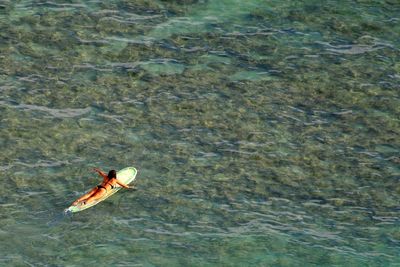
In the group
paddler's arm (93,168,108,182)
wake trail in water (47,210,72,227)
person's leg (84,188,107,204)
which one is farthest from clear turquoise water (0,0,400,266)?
paddler's arm (93,168,108,182)

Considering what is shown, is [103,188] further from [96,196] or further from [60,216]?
[60,216]

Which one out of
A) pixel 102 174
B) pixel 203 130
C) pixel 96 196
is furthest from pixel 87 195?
pixel 203 130

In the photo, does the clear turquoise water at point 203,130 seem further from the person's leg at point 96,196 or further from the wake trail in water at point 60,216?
the person's leg at point 96,196

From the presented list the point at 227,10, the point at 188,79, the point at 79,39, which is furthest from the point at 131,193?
the point at 227,10

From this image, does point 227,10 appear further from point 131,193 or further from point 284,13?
point 131,193

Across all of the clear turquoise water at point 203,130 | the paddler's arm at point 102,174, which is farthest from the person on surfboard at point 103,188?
the clear turquoise water at point 203,130

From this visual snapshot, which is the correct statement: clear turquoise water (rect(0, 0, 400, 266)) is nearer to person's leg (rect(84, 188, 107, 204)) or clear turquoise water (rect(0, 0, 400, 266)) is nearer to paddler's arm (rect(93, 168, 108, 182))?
person's leg (rect(84, 188, 107, 204))
